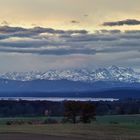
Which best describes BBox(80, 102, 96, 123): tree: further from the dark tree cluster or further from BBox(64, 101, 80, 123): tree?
BBox(64, 101, 80, 123): tree

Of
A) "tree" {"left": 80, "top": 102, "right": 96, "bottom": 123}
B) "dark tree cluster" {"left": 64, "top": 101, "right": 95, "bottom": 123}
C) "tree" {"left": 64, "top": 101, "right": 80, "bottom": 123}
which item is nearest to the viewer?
"tree" {"left": 80, "top": 102, "right": 96, "bottom": 123}

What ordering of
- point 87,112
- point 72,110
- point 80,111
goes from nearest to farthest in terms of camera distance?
point 87,112
point 80,111
point 72,110

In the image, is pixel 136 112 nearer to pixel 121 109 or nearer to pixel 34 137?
pixel 121 109

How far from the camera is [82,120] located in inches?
4301

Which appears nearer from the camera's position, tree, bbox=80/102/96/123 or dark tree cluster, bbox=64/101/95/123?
tree, bbox=80/102/96/123

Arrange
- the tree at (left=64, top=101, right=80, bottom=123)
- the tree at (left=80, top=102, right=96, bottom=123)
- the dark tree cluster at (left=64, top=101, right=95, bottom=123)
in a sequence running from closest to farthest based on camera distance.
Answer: the tree at (left=80, top=102, right=96, bottom=123)
the dark tree cluster at (left=64, top=101, right=95, bottom=123)
the tree at (left=64, top=101, right=80, bottom=123)

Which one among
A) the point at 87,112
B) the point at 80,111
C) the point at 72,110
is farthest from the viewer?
the point at 72,110

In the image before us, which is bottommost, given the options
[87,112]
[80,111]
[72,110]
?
[87,112]

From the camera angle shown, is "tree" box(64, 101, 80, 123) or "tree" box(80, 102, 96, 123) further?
"tree" box(64, 101, 80, 123)

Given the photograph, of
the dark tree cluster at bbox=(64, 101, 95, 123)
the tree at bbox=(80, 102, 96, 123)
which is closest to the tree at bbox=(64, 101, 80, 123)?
the dark tree cluster at bbox=(64, 101, 95, 123)

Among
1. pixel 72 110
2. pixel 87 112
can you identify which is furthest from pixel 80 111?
pixel 72 110

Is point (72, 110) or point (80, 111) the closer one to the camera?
point (80, 111)

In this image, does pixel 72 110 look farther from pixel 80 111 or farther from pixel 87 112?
pixel 87 112

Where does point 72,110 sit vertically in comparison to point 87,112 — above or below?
above
